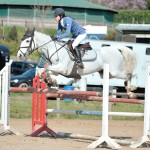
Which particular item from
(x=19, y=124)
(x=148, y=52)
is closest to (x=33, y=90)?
(x=19, y=124)

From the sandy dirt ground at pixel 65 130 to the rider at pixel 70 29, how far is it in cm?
174

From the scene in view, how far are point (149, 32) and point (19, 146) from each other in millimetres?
21637

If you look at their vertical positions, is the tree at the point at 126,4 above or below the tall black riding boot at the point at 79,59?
above

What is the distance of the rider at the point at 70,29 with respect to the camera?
539 inches

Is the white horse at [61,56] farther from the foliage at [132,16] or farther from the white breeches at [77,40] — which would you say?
the foliage at [132,16]

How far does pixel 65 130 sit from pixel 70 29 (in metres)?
4.12

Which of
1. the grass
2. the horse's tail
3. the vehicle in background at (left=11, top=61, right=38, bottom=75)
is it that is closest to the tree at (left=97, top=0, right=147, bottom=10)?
the vehicle in background at (left=11, top=61, right=38, bottom=75)

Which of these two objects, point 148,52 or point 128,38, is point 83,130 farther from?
point 128,38

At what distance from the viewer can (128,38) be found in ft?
103

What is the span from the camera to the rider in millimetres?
13680

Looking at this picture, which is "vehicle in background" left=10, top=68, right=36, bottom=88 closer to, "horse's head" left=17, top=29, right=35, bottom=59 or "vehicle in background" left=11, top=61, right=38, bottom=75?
"vehicle in background" left=11, top=61, right=38, bottom=75

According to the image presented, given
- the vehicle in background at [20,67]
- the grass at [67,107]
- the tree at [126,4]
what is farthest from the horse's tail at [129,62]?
the tree at [126,4]

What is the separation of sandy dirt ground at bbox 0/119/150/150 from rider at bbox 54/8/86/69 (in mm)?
1736

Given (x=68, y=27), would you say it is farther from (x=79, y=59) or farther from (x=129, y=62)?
(x=129, y=62)
